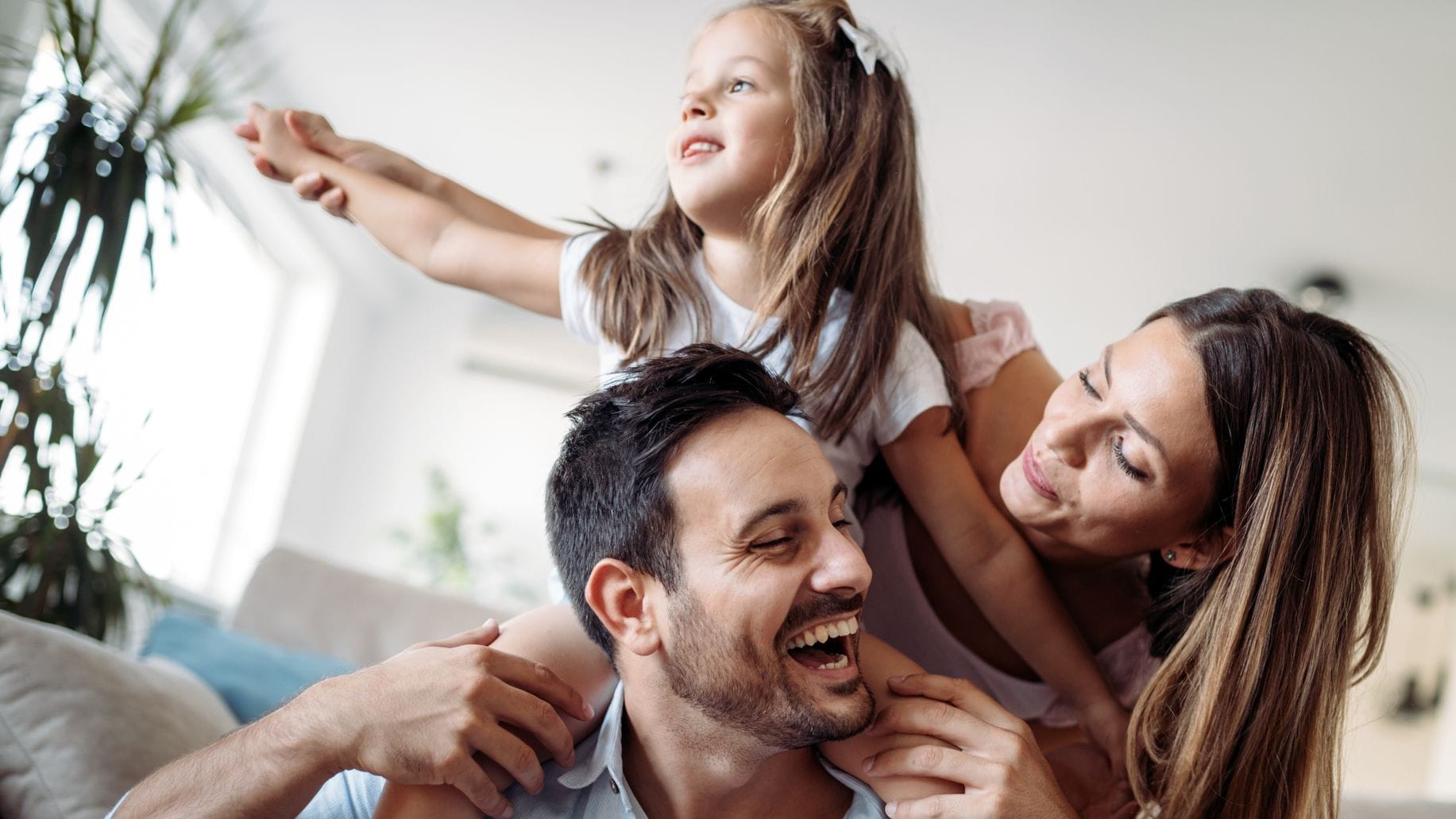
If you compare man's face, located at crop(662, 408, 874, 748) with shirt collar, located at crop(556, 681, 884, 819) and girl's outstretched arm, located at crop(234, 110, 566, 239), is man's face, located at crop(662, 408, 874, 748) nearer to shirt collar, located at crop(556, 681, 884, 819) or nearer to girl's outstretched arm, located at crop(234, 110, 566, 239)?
shirt collar, located at crop(556, 681, 884, 819)

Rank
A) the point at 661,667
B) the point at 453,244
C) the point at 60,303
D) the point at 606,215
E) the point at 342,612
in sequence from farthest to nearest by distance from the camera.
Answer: the point at 606,215 → the point at 60,303 → the point at 342,612 → the point at 453,244 → the point at 661,667

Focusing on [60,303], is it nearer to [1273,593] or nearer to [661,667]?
[661,667]

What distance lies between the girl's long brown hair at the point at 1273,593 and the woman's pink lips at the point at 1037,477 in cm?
22

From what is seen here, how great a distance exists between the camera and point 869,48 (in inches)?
72.7

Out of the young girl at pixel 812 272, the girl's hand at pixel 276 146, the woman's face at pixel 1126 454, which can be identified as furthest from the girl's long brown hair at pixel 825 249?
the girl's hand at pixel 276 146

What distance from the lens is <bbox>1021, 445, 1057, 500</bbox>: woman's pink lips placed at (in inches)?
62.4

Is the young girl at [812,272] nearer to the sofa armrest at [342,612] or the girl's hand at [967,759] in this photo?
the girl's hand at [967,759]

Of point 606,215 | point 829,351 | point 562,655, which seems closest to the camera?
point 562,655

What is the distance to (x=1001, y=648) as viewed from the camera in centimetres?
188

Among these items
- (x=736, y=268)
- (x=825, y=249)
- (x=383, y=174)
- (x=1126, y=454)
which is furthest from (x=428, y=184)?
(x=1126, y=454)

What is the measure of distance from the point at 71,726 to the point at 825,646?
1118 millimetres

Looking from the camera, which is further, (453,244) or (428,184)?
(428,184)

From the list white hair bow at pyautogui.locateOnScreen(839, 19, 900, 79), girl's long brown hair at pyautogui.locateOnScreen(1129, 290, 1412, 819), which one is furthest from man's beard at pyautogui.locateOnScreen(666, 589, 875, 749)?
white hair bow at pyautogui.locateOnScreen(839, 19, 900, 79)

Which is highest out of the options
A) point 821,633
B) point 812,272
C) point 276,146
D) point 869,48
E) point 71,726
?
point 869,48
